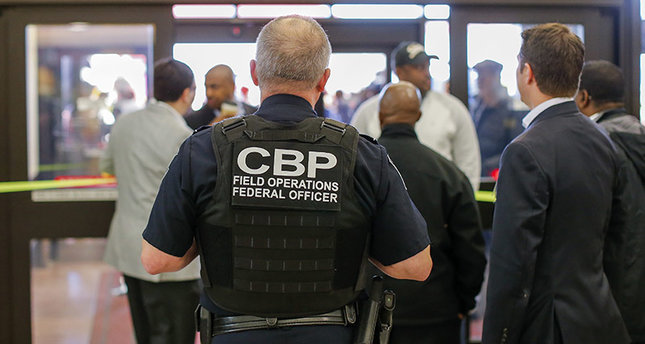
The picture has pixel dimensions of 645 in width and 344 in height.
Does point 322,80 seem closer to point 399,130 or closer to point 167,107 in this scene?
point 399,130

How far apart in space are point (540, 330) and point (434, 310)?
0.77 meters

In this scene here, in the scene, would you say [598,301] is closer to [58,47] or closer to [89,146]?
[89,146]

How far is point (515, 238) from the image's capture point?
8.03 ft

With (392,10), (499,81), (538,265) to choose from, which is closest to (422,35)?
(392,10)

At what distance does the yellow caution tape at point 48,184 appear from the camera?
460 centimetres

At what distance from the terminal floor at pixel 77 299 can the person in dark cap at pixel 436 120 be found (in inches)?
57.4

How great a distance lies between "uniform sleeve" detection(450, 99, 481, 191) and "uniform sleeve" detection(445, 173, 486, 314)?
1.12m

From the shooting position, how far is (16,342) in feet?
15.4

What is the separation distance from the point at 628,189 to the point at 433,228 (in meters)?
0.84

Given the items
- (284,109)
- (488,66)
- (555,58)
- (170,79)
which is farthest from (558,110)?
(488,66)

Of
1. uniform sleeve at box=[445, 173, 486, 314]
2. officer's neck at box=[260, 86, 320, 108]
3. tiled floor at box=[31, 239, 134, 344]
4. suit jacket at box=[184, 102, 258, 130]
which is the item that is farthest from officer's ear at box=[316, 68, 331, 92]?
tiled floor at box=[31, 239, 134, 344]

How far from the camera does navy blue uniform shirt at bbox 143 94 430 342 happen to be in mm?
1994

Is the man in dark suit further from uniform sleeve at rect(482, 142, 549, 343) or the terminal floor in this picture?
the terminal floor

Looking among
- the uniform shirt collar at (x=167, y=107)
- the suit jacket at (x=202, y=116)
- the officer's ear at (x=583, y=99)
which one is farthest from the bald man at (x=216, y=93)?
the officer's ear at (x=583, y=99)
